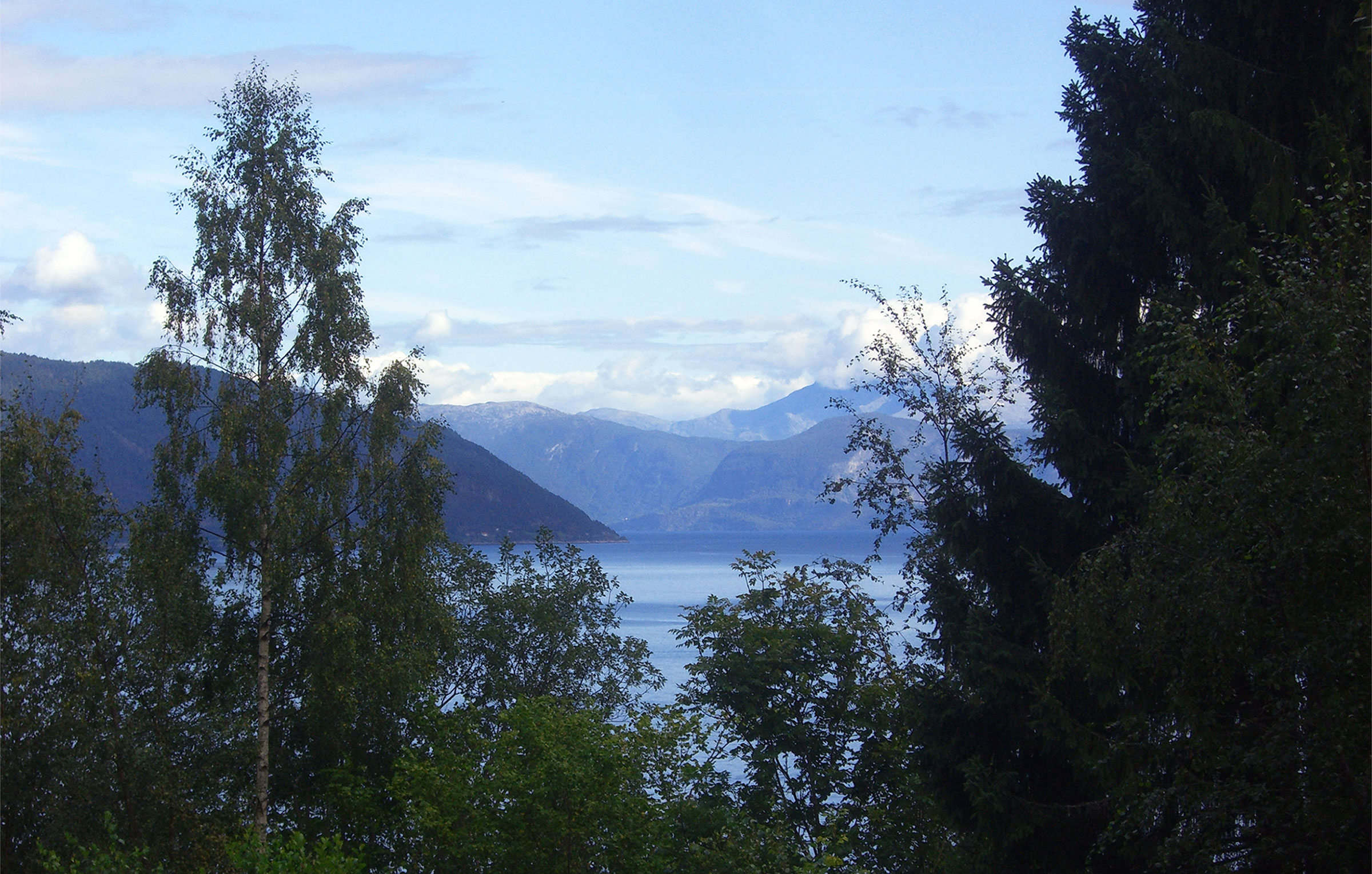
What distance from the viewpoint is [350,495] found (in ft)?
68.4

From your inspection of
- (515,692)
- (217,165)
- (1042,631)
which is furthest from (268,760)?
(1042,631)

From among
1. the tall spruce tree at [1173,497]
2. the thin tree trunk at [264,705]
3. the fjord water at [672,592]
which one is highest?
the tall spruce tree at [1173,497]

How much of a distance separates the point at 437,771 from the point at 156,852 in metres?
4.80

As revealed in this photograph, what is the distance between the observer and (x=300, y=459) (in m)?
20.2

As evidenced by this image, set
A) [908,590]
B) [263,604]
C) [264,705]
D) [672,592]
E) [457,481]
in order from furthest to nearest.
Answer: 1. [672,592]
2. [457,481]
3. [908,590]
4. [263,604]
5. [264,705]

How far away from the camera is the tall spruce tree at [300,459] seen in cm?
1983

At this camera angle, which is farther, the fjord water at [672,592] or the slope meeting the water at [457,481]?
the slope meeting the water at [457,481]

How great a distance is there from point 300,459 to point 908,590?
40.5 feet

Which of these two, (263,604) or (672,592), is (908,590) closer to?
(263,604)

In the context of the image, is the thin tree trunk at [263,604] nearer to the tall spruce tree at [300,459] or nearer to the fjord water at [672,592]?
the tall spruce tree at [300,459]

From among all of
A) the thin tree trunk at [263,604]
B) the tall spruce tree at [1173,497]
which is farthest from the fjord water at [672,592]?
the thin tree trunk at [263,604]

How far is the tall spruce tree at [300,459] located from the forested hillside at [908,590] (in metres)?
0.09

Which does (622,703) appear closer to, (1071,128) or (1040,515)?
(1040,515)

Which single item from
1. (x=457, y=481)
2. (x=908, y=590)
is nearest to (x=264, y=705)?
(x=908, y=590)
